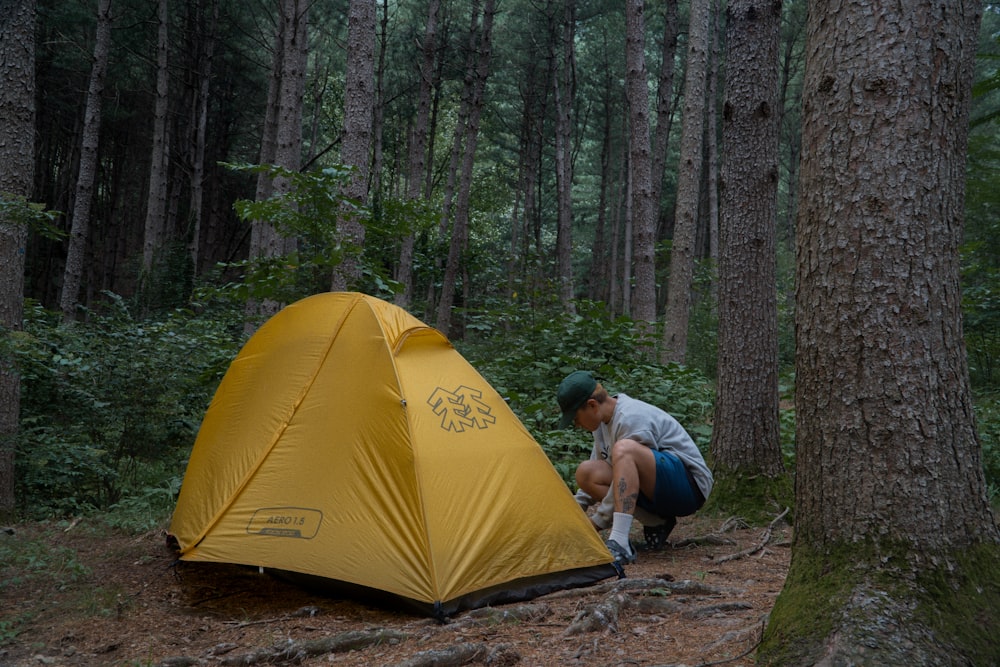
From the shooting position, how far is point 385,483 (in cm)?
409

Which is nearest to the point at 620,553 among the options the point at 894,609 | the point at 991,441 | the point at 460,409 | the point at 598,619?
the point at 598,619

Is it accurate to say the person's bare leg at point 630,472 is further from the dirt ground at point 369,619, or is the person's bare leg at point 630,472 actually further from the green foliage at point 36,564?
the green foliage at point 36,564

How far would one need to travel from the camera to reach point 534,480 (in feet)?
13.9

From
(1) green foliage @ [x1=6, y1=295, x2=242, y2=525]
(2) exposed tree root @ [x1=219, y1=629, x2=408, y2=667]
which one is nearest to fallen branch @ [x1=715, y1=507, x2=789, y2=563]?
(2) exposed tree root @ [x1=219, y1=629, x2=408, y2=667]

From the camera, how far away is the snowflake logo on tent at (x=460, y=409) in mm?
4309

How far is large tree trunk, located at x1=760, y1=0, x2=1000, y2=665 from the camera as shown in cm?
224

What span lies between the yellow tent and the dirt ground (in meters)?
0.23

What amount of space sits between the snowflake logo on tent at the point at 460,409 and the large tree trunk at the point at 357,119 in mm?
2379

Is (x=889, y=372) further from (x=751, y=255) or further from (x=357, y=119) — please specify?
(x=357, y=119)

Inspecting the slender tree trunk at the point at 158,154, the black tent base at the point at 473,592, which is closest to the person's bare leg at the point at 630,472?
the black tent base at the point at 473,592

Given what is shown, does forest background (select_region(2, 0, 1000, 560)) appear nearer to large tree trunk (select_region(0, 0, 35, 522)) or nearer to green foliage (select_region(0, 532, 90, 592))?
large tree trunk (select_region(0, 0, 35, 522))

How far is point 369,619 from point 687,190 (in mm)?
7638

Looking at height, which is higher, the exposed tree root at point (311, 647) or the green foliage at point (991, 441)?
the green foliage at point (991, 441)

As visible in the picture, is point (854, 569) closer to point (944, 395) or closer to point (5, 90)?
point (944, 395)
